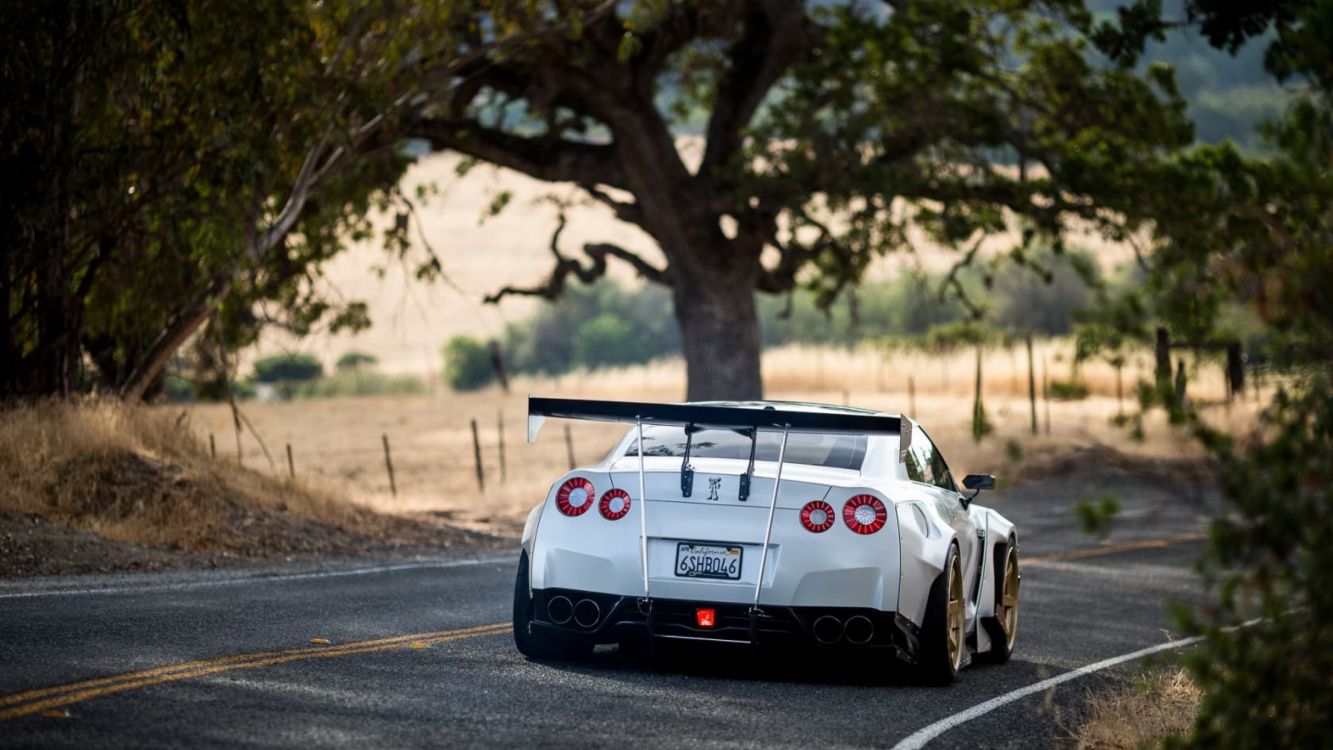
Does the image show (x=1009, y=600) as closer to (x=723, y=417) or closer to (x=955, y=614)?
(x=955, y=614)

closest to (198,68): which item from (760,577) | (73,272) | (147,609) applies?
(73,272)

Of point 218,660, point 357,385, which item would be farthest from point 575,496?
point 357,385

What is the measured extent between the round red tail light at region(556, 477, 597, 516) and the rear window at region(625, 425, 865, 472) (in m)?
0.51

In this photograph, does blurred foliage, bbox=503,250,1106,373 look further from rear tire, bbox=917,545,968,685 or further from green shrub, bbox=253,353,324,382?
rear tire, bbox=917,545,968,685

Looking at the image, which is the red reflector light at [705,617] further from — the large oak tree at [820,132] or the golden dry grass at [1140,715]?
the large oak tree at [820,132]

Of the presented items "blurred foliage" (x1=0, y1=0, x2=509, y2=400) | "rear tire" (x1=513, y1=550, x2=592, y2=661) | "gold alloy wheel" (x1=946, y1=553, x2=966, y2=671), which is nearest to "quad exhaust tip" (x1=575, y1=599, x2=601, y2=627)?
"rear tire" (x1=513, y1=550, x2=592, y2=661)

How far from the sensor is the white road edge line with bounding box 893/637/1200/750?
7906 mm

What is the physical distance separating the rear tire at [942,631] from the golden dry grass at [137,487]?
8.81 meters

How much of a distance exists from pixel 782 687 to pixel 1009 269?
85.3 meters

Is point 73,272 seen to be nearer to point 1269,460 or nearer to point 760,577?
point 760,577

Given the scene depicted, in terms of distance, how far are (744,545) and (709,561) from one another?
203 millimetres

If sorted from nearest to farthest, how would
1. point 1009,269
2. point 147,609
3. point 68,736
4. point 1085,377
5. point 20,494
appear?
point 68,736 < point 147,609 < point 20,494 < point 1085,377 < point 1009,269

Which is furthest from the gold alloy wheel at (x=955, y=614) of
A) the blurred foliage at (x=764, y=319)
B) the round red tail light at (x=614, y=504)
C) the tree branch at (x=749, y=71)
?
the blurred foliage at (x=764, y=319)

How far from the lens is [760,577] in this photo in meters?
9.12
